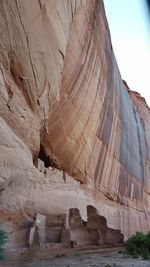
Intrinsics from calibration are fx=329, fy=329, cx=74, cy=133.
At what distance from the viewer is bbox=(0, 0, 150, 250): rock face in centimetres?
616

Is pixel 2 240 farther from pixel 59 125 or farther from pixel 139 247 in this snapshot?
pixel 59 125

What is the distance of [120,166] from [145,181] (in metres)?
4.44

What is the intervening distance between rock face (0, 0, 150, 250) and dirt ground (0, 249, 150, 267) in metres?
0.43

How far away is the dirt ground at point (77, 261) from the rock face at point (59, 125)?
17.1 inches

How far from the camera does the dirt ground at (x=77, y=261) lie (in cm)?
482

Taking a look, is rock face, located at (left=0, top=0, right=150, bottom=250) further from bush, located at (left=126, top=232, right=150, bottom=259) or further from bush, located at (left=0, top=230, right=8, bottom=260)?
bush, located at (left=126, top=232, right=150, bottom=259)

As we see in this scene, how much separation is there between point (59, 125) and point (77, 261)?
427cm

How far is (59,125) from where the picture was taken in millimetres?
8906

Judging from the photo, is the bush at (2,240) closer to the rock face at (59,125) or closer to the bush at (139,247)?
the rock face at (59,125)

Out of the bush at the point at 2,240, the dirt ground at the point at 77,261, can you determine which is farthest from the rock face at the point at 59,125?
the dirt ground at the point at 77,261

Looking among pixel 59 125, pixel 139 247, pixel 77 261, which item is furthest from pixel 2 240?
pixel 59 125

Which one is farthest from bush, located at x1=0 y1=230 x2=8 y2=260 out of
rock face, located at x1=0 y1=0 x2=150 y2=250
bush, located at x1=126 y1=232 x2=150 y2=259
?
bush, located at x1=126 y1=232 x2=150 y2=259

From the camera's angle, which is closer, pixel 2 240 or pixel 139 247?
pixel 2 240

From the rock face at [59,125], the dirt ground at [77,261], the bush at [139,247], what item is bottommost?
the dirt ground at [77,261]
